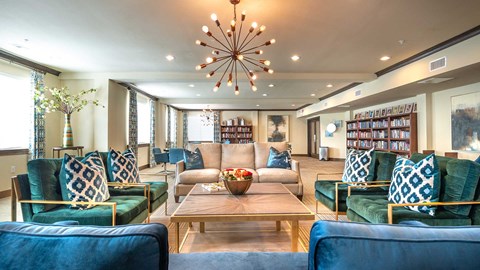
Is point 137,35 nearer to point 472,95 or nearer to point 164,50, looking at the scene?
point 164,50

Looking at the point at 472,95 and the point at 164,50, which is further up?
the point at 164,50

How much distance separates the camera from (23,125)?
4.95 metres

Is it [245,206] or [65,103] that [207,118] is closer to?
[65,103]

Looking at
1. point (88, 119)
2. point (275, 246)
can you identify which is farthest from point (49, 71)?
point (275, 246)

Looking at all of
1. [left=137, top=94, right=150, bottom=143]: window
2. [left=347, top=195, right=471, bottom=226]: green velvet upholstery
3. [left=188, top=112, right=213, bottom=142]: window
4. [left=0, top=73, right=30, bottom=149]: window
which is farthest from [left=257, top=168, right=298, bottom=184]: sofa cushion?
[left=188, top=112, right=213, bottom=142]: window

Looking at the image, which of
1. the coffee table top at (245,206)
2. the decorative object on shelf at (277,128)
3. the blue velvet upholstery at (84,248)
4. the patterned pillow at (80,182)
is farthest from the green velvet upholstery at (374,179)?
the decorative object on shelf at (277,128)

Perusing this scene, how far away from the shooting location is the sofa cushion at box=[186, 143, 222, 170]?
15.7 ft

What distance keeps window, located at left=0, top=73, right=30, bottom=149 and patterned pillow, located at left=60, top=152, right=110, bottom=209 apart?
351 cm

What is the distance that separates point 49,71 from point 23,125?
4.14 feet

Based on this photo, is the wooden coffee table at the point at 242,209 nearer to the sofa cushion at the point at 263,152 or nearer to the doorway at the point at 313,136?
the sofa cushion at the point at 263,152

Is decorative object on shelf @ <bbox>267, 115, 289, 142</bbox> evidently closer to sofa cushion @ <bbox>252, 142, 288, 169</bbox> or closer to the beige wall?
the beige wall

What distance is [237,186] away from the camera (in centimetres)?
275

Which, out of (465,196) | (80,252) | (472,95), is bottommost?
(465,196)

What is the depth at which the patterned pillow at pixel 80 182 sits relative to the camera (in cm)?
230
